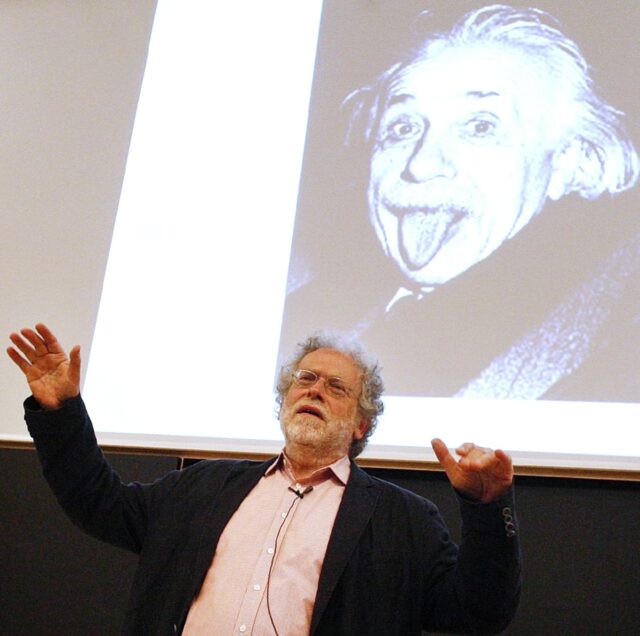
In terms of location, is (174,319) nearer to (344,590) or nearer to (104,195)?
(104,195)

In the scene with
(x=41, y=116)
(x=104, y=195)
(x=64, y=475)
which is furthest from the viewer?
(x=41, y=116)

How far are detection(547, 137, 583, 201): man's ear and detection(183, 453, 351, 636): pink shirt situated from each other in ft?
4.54

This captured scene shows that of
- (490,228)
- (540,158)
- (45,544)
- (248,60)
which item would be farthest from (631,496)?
(248,60)

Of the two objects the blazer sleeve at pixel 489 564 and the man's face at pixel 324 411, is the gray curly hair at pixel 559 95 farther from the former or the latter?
the blazer sleeve at pixel 489 564

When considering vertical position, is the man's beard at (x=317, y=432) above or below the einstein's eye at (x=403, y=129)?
below

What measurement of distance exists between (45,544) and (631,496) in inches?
74.8

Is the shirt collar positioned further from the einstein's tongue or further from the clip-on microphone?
the einstein's tongue

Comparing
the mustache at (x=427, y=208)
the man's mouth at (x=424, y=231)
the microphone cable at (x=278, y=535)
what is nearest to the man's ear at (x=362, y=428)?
the microphone cable at (x=278, y=535)

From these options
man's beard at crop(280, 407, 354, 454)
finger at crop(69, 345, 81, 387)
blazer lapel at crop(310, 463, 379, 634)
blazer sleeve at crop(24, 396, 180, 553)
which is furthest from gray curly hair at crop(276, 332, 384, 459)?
finger at crop(69, 345, 81, 387)

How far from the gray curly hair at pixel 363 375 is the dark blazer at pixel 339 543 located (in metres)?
0.25

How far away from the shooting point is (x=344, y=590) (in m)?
1.70

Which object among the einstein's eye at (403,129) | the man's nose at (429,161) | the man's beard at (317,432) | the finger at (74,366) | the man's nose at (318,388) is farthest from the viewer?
the einstein's eye at (403,129)

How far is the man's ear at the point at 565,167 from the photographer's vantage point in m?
2.79

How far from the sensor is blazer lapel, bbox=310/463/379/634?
166 cm
